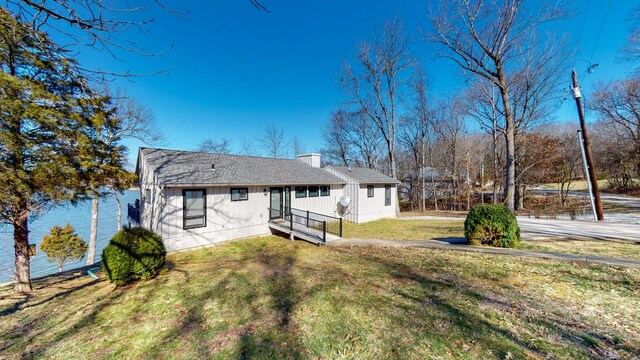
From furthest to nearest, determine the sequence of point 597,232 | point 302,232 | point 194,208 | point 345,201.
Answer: point 345,201, point 302,232, point 194,208, point 597,232

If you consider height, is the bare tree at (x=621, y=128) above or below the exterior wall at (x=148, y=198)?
above

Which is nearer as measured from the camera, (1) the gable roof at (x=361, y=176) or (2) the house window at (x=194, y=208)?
(2) the house window at (x=194, y=208)

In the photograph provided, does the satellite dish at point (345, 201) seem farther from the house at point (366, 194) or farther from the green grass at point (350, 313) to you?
the green grass at point (350, 313)

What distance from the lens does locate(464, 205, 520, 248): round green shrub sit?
24.3ft

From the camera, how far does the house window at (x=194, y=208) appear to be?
9896mm

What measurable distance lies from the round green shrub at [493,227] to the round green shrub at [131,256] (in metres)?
9.81

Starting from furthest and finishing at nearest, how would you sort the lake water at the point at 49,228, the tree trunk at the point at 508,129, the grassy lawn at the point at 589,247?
the tree trunk at the point at 508,129 < the lake water at the point at 49,228 < the grassy lawn at the point at 589,247

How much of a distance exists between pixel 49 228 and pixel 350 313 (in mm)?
19909

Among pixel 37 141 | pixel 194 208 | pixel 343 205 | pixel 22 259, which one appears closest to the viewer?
pixel 37 141

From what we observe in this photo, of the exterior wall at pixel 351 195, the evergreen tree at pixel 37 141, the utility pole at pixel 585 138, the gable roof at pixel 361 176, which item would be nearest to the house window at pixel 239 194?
the evergreen tree at pixel 37 141

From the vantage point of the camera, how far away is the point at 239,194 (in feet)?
37.6

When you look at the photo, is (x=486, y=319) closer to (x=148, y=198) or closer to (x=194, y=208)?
(x=194, y=208)

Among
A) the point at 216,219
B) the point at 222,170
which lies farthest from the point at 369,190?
the point at 216,219

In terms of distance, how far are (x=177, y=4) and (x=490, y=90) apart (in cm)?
2293
